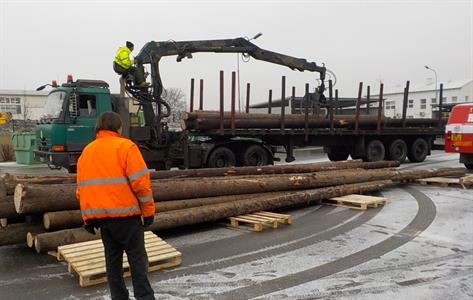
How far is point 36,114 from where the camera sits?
65.4m

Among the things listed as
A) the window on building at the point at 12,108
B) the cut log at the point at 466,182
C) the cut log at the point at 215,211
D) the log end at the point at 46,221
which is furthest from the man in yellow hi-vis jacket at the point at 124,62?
the window on building at the point at 12,108

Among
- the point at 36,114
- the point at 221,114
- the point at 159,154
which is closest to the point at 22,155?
the point at 159,154

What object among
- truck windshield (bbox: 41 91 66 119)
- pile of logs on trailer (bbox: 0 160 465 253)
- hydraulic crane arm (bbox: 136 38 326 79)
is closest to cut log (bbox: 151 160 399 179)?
pile of logs on trailer (bbox: 0 160 465 253)

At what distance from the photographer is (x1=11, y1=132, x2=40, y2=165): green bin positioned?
19016 millimetres

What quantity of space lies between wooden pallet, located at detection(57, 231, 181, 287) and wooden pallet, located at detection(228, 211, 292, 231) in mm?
1951

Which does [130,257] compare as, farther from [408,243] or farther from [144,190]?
[408,243]

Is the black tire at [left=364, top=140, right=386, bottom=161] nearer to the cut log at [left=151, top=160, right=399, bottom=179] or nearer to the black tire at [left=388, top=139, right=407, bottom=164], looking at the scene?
the black tire at [left=388, top=139, right=407, bottom=164]

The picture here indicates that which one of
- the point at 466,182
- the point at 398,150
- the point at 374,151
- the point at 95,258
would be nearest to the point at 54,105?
the point at 95,258

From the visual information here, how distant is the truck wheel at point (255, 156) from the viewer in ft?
44.1

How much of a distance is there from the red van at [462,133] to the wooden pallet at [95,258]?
11534mm

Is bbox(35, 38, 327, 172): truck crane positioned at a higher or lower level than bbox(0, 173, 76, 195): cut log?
higher

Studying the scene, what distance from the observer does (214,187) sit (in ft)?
27.5

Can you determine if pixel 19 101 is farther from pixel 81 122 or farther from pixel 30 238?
pixel 30 238

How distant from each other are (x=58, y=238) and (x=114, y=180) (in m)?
2.72
